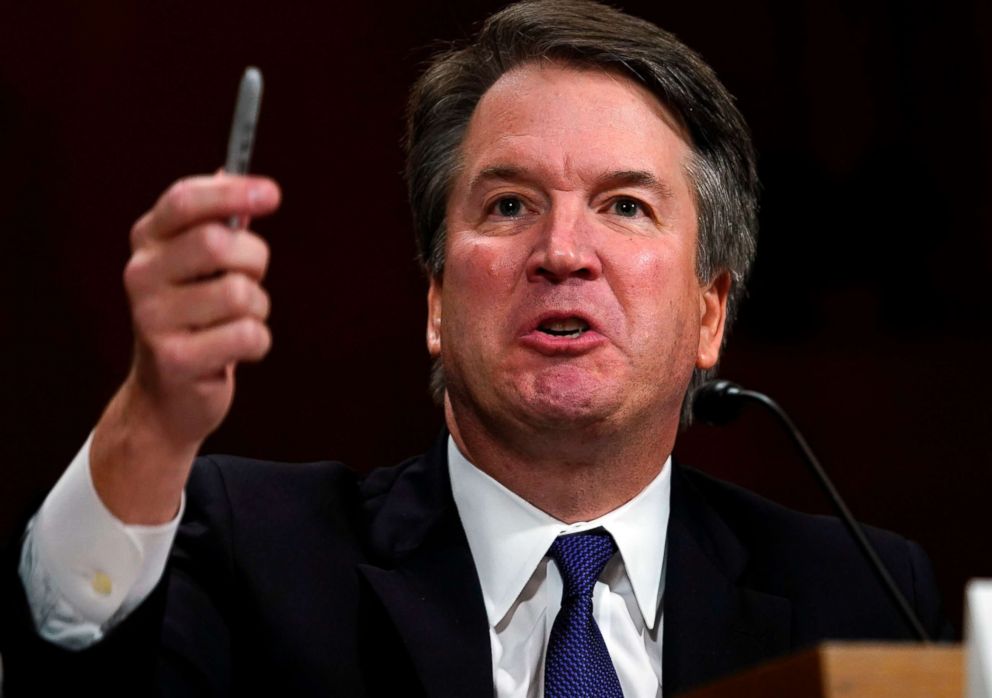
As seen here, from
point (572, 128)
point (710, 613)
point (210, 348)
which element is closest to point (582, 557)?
point (710, 613)

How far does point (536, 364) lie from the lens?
1.93 m

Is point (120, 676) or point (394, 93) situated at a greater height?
point (394, 93)

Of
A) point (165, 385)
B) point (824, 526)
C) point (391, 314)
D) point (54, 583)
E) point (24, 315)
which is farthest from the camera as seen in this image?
point (391, 314)

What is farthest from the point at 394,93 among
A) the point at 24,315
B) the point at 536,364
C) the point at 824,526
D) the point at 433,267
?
A: the point at 824,526

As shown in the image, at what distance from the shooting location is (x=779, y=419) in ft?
5.71

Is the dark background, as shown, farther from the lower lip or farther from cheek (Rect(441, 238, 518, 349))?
the lower lip

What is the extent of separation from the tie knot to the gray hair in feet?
1.32

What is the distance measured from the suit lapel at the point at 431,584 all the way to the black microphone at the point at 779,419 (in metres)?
0.36

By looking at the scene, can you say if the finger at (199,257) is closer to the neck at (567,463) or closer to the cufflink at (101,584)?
the cufflink at (101,584)

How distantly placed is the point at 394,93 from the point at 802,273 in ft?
2.58

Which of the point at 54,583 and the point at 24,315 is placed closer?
the point at 54,583

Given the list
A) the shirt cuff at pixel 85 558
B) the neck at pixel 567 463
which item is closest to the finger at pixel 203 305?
the shirt cuff at pixel 85 558

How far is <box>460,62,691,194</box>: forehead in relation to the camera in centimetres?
203

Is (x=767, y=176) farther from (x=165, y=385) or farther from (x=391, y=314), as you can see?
(x=165, y=385)
